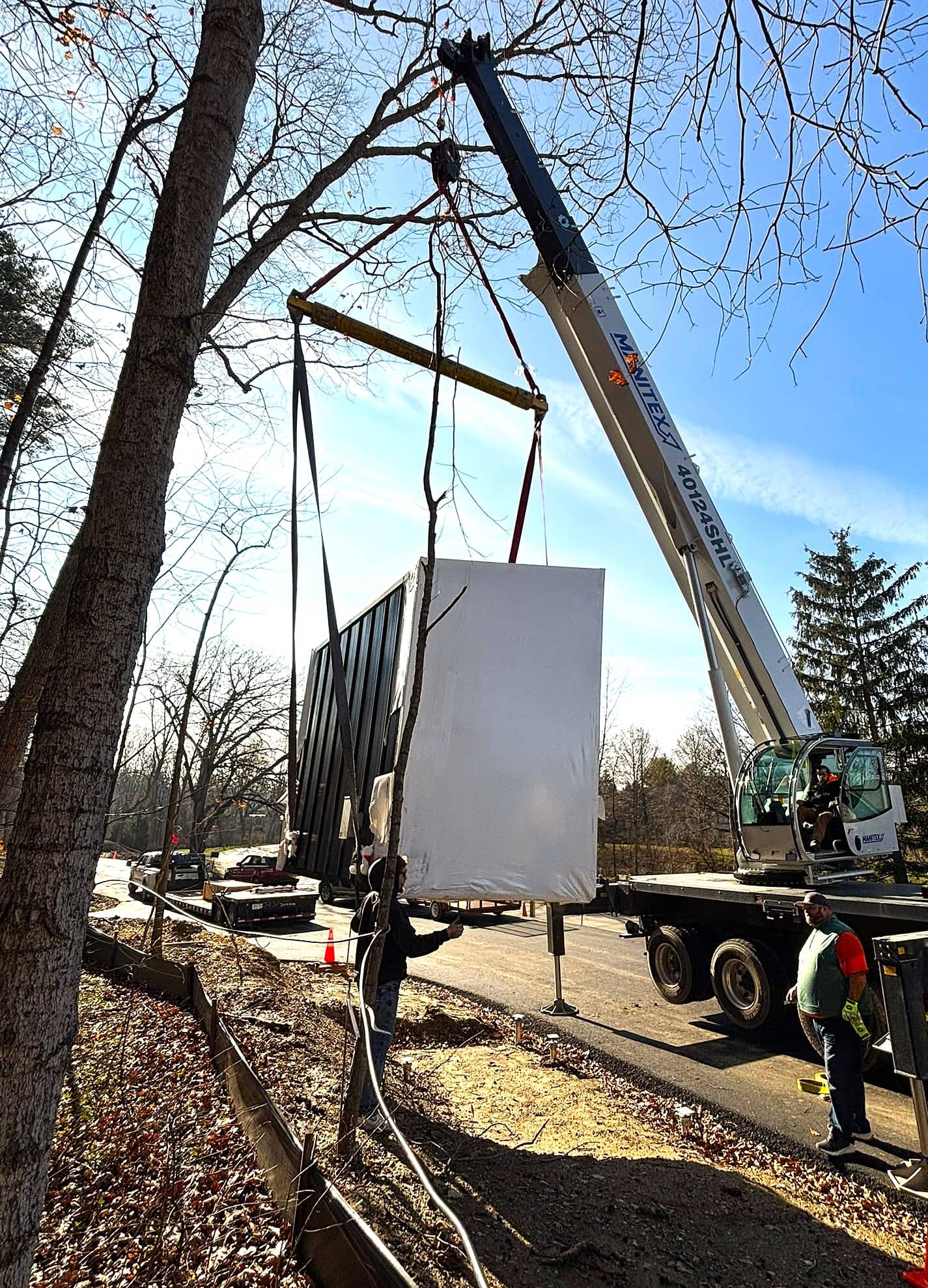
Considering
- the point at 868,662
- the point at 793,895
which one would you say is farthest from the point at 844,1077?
the point at 868,662

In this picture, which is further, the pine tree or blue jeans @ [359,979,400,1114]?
the pine tree

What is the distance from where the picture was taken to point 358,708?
17.9 ft

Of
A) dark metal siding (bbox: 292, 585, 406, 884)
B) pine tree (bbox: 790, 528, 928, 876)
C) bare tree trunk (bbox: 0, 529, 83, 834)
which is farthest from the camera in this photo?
pine tree (bbox: 790, 528, 928, 876)

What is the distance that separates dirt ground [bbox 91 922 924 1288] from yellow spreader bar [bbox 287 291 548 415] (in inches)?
155

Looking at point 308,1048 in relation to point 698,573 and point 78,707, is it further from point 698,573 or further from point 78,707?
point 698,573

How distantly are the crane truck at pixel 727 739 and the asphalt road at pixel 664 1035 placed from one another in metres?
0.40

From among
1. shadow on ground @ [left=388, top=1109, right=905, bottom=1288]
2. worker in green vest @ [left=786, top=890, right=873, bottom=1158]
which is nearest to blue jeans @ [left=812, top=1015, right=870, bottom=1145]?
worker in green vest @ [left=786, top=890, right=873, bottom=1158]

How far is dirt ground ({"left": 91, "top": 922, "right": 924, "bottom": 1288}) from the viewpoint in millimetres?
2967

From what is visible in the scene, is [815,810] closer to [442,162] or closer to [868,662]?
[442,162]

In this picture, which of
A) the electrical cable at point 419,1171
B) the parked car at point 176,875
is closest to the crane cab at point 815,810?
the electrical cable at point 419,1171

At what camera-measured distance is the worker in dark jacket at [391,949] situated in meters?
3.91

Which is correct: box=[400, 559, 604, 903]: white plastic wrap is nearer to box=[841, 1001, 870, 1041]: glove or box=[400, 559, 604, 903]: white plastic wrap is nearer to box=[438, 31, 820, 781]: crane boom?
box=[841, 1001, 870, 1041]: glove

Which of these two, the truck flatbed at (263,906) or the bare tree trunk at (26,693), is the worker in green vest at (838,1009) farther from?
the truck flatbed at (263,906)

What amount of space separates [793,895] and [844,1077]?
6.40 feet
